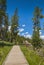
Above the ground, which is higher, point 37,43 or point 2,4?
point 2,4

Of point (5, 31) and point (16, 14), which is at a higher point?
point (16, 14)

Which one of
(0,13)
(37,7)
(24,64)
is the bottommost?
(24,64)

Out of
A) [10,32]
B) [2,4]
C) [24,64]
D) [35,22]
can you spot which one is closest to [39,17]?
[35,22]

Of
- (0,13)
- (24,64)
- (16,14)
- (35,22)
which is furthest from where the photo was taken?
(16,14)

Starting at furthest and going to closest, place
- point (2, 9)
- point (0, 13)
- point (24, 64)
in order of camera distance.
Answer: point (2, 9) < point (0, 13) < point (24, 64)

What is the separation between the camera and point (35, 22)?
68.7 meters

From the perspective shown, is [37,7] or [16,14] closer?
[37,7]

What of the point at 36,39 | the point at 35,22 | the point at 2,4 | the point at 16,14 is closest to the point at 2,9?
the point at 2,4

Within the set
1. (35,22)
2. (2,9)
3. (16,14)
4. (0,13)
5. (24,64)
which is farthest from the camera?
(16,14)

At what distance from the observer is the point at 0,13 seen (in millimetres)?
47031

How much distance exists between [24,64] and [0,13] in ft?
117

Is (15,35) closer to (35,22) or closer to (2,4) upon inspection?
(35,22)

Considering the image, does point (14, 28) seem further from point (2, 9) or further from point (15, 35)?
point (2, 9)

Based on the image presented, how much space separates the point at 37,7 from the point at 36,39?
2229 centimetres
